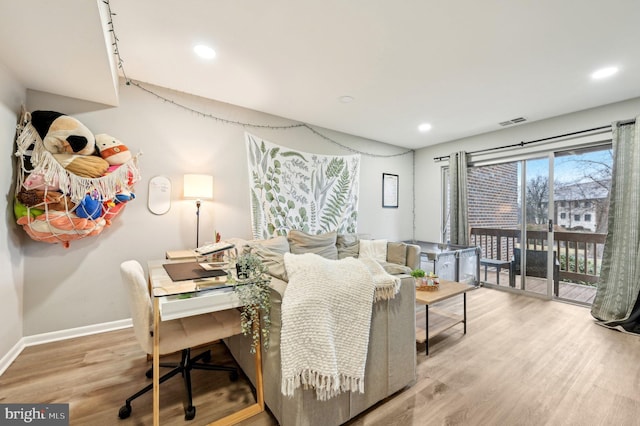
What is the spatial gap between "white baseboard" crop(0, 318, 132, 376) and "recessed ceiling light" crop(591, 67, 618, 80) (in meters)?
5.18

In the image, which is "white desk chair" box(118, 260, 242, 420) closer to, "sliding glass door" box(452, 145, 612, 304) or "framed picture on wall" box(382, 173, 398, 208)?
"framed picture on wall" box(382, 173, 398, 208)

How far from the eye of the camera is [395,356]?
5.60 feet

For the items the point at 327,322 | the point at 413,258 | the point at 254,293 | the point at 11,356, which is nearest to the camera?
the point at 327,322

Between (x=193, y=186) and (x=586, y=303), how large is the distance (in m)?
5.04

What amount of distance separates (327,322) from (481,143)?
A: 4449 millimetres


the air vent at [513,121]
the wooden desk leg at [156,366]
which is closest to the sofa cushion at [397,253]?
the air vent at [513,121]

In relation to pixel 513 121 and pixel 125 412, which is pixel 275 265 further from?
pixel 513 121

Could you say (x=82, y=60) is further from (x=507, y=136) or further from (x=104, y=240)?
(x=507, y=136)

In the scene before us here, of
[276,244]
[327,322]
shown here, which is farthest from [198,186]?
[327,322]

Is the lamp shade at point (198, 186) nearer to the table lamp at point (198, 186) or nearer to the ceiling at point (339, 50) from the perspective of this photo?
the table lamp at point (198, 186)

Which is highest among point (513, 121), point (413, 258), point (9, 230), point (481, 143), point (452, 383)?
point (513, 121)

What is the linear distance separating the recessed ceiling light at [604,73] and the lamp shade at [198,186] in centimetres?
393

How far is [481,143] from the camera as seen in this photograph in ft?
14.7

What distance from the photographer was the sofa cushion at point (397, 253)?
11.8 ft
